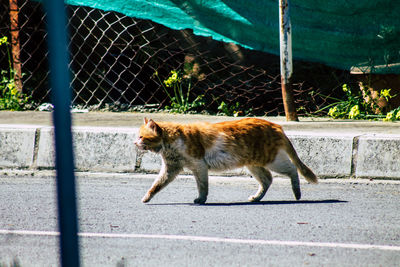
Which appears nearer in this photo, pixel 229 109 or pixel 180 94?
pixel 229 109

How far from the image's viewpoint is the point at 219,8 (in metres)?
7.50

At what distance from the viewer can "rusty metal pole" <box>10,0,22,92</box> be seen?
877cm

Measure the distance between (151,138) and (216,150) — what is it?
56 centimetres

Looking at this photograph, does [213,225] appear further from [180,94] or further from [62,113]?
[180,94]

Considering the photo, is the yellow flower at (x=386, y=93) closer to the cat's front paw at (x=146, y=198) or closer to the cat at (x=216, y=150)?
the cat at (x=216, y=150)

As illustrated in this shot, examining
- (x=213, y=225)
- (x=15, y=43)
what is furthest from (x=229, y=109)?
(x=213, y=225)

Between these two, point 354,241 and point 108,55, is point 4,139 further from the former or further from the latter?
point 354,241

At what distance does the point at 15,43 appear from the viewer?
28.9 feet

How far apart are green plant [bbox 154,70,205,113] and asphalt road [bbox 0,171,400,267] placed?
250cm

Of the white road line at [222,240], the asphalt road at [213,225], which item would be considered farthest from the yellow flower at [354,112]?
the white road line at [222,240]

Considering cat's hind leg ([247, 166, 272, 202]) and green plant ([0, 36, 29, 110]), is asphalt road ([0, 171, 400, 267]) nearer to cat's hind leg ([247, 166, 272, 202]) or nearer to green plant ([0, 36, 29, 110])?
cat's hind leg ([247, 166, 272, 202])

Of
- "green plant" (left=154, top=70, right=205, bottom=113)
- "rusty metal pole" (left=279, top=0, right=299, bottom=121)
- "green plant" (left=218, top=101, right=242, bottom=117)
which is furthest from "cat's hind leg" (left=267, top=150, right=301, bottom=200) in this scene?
"green plant" (left=154, top=70, right=205, bottom=113)

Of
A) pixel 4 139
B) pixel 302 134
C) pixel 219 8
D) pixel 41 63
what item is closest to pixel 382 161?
pixel 302 134

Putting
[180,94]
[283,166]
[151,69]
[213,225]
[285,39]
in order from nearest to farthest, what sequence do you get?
[213,225] < [283,166] < [285,39] < [180,94] < [151,69]
